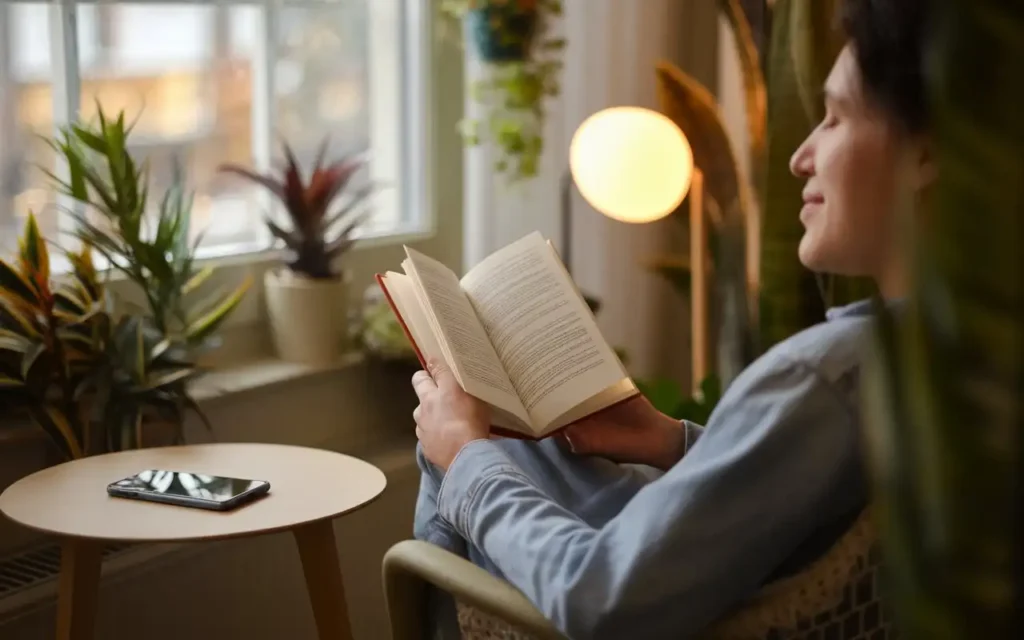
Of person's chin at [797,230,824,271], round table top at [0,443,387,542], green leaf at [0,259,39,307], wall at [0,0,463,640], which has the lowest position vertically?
wall at [0,0,463,640]

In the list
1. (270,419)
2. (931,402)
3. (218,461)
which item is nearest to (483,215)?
(270,419)

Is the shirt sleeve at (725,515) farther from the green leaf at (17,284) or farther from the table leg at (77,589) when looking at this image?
the green leaf at (17,284)

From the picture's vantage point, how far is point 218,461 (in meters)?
1.71

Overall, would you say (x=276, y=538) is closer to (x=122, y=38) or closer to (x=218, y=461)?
(x=218, y=461)

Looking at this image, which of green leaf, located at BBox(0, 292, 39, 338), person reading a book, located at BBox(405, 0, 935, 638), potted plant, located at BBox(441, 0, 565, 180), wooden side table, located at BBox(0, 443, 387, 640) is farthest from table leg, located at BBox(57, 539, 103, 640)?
potted plant, located at BBox(441, 0, 565, 180)

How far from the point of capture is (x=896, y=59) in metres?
0.88

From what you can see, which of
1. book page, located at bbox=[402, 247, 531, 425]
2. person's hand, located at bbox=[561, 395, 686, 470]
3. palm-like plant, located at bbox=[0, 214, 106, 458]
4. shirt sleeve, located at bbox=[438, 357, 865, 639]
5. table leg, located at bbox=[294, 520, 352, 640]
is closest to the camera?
shirt sleeve, located at bbox=[438, 357, 865, 639]

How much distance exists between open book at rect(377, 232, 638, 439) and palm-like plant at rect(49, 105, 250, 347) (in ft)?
1.92

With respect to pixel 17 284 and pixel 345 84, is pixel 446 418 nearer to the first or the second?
pixel 17 284

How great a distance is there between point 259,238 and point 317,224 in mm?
196

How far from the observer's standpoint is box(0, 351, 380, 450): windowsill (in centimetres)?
206

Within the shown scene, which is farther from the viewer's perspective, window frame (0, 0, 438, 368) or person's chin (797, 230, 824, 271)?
window frame (0, 0, 438, 368)

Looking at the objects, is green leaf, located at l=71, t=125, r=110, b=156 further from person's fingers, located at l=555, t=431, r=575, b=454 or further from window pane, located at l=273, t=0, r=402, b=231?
person's fingers, located at l=555, t=431, r=575, b=454

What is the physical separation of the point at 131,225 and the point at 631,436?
2.75 feet
